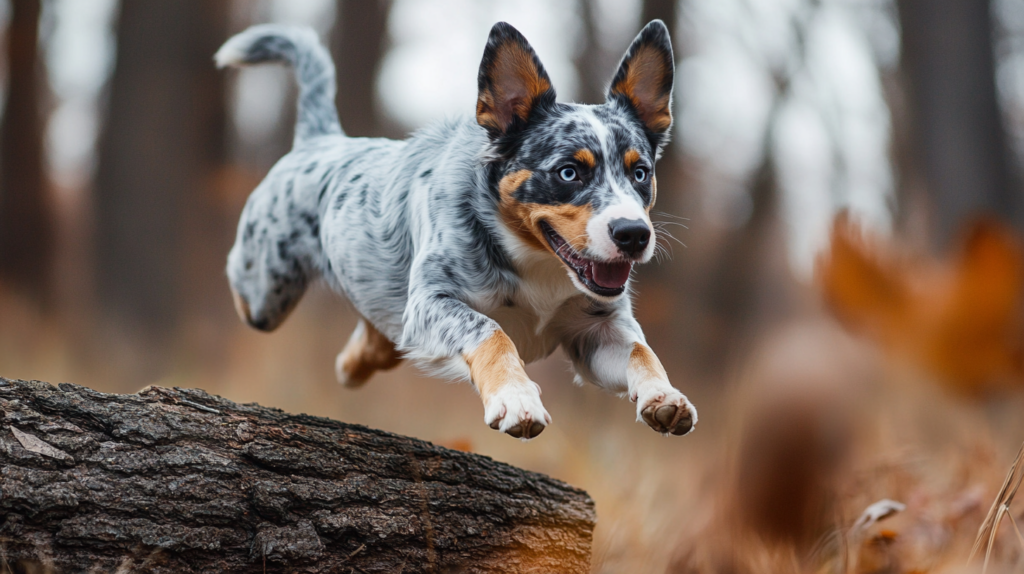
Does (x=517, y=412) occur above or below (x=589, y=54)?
below

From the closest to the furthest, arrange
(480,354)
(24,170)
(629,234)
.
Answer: (629,234) → (480,354) → (24,170)

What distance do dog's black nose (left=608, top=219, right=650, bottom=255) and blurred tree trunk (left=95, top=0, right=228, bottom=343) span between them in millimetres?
7559

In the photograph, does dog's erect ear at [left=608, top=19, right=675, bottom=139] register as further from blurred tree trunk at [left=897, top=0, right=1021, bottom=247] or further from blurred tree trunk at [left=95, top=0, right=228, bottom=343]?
blurred tree trunk at [left=95, top=0, right=228, bottom=343]

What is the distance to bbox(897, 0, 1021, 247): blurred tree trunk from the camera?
8.27 metres

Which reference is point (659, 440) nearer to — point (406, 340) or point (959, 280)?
point (959, 280)

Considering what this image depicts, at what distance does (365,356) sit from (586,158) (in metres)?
2.15

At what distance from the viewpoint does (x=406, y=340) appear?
10.5 ft

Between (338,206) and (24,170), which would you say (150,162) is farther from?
(338,206)

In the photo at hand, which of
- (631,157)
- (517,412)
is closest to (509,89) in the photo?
(631,157)

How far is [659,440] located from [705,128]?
5.38 meters

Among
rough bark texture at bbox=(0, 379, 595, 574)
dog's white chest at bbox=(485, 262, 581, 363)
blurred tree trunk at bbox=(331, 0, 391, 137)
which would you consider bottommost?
rough bark texture at bbox=(0, 379, 595, 574)

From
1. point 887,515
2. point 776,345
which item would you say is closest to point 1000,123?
point 887,515

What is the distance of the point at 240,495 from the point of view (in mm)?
2441

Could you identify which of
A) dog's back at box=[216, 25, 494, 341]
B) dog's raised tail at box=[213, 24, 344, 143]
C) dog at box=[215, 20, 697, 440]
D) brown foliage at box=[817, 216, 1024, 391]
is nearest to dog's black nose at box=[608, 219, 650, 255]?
dog at box=[215, 20, 697, 440]
